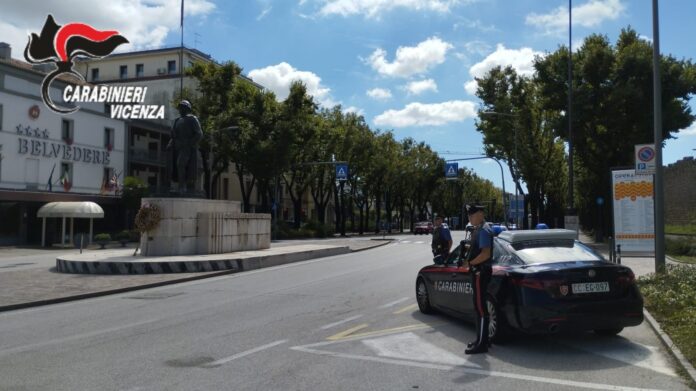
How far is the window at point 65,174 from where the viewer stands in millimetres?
42312

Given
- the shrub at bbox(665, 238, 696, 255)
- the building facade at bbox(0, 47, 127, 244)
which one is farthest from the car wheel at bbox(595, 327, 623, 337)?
the building facade at bbox(0, 47, 127, 244)

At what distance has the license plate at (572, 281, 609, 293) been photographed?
273 inches

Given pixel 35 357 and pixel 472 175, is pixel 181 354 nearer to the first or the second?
pixel 35 357

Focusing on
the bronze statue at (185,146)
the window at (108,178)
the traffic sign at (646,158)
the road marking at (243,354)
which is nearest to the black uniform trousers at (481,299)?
the road marking at (243,354)

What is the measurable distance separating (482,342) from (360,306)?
4.07m

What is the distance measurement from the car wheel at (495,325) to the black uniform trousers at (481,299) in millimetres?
263

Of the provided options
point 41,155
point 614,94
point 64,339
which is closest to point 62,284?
point 64,339

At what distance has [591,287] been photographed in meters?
7.01

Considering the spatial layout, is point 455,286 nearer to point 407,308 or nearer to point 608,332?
point 608,332

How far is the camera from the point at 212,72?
45281 mm

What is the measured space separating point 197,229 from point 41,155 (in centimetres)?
2536

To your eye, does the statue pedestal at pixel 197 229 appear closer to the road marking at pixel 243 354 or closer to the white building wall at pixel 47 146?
the road marking at pixel 243 354

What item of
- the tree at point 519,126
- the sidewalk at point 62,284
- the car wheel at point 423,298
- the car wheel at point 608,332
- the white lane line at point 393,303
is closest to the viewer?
the car wheel at point 608,332

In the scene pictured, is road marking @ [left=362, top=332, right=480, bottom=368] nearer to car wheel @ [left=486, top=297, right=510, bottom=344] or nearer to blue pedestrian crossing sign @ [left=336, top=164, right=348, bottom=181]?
car wheel @ [left=486, top=297, right=510, bottom=344]
